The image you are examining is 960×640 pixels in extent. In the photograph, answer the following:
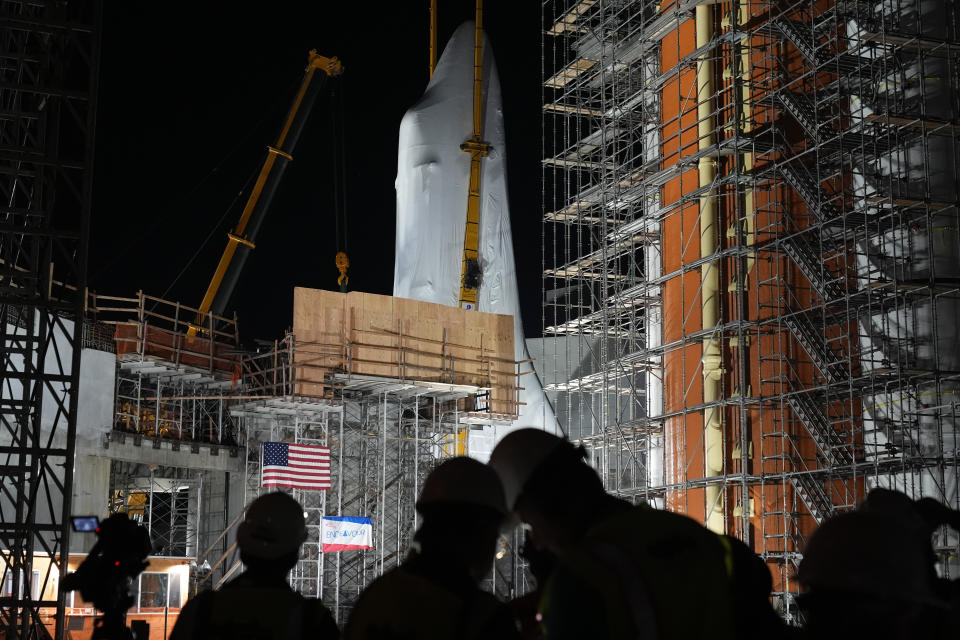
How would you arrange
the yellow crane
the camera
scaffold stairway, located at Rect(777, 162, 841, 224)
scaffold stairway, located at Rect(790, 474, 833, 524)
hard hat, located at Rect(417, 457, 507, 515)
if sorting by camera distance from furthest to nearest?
the yellow crane < scaffold stairway, located at Rect(777, 162, 841, 224) < scaffold stairway, located at Rect(790, 474, 833, 524) < the camera < hard hat, located at Rect(417, 457, 507, 515)

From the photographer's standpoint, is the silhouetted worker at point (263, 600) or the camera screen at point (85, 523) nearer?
the silhouetted worker at point (263, 600)

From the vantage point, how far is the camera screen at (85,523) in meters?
6.44

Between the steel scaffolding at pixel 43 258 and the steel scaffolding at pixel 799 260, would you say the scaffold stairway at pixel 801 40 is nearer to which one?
the steel scaffolding at pixel 799 260

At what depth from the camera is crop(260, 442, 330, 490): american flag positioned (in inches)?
1372

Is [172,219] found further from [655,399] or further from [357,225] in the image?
[655,399]

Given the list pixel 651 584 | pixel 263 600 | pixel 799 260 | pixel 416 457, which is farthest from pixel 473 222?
pixel 651 584

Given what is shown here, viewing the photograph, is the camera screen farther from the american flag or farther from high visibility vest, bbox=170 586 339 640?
the american flag

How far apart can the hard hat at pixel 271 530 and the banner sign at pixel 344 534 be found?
1265 inches

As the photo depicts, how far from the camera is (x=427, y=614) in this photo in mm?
3338

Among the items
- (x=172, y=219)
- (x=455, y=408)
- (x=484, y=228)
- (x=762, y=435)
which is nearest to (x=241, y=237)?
(x=484, y=228)

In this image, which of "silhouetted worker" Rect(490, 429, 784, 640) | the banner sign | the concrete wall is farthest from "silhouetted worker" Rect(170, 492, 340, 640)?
the banner sign

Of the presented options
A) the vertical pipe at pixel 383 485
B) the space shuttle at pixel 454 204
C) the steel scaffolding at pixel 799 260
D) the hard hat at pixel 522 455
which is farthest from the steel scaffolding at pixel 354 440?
the hard hat at pixel 522 455

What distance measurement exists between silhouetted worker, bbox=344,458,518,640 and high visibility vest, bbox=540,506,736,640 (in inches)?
26.4

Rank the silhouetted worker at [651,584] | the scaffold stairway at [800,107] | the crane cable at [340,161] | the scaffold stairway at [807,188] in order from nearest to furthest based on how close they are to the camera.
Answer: the silhouetted worker at [651,584] → the scaffold stairway at [807,188] → the scaffold stairway at [800,107] → the crane cable at [340,161]
